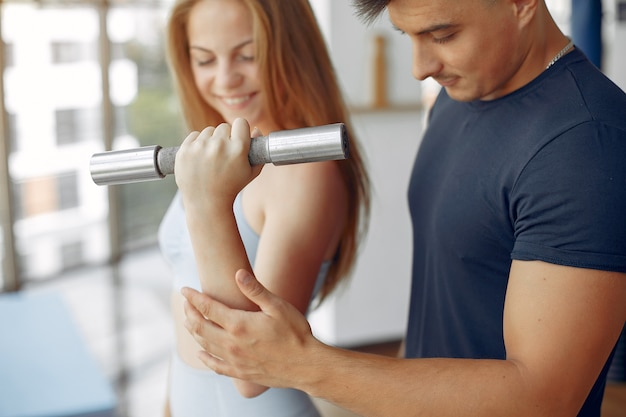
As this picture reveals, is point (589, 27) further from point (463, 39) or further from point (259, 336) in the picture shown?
point (259, 336)

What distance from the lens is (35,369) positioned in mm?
1938

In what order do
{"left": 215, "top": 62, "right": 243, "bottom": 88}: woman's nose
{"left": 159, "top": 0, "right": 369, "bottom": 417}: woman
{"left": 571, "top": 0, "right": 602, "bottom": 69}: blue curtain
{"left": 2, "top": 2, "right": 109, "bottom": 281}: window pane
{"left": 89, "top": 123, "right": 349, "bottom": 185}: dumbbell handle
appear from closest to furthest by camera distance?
{"left": 89, "top": 123, "right": 349, "bottom": 185}: dumbbell handle → {"left": 159, "top": 0, "right": 369, "bottom": 417}: woman → {"left": 215, "top": 62, "right": 243, "bottom": 88}: woman's nose → {"left": 571, "top": 0, "right": 602, "bottom": 69}: blue curtain → {"left": 2, "top": 2, "right": 109, "bottom": 281}: window pane

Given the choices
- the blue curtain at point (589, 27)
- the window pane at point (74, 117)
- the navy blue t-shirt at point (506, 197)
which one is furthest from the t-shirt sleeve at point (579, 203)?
the window pane at point (74, 117)

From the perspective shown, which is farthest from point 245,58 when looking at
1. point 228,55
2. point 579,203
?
point 579,203

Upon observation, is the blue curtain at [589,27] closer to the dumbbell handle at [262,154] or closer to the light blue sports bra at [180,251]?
the light blue sports bra at [180,251]

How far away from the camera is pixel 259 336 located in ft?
2.86

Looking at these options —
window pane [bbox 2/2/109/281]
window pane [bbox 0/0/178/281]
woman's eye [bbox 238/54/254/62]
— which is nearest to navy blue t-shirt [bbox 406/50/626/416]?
woman's eye [bbox 238/54/254/62]

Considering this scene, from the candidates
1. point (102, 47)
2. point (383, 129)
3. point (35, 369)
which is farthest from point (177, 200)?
point (102, 47)

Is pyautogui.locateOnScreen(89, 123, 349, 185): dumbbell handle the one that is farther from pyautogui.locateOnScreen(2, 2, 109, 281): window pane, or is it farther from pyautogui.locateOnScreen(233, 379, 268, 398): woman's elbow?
pyautogui.locateOnScreen(2, 2, 109, 281): window pane

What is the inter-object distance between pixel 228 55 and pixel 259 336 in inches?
21.6

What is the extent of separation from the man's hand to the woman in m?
0.06

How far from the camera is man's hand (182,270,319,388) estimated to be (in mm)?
872

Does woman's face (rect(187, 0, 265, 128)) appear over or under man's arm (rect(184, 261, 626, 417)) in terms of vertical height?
over

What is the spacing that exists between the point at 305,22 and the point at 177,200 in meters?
0.42
